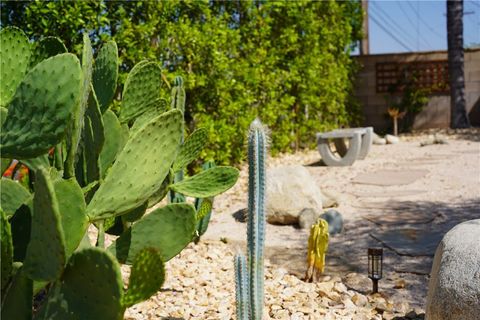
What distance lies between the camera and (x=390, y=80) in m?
14.1

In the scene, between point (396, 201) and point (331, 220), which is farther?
point (396, 201)

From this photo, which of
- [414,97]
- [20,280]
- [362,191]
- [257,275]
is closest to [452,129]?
[414,97]

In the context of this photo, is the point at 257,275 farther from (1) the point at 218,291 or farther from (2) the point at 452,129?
(2) the point at 452,129

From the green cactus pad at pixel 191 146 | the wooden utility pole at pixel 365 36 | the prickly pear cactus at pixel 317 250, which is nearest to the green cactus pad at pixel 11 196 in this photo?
the green cactus pad at pixel 191 146

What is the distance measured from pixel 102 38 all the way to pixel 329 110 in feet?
21.9

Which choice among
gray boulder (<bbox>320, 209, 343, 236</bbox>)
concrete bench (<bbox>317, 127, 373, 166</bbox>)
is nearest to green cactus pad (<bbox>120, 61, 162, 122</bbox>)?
gray boulder (<bbox>320, 209, 343, 236</bbox>)

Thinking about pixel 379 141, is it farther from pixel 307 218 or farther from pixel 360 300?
pixel 360 300

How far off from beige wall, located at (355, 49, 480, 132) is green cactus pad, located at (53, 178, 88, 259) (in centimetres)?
1270

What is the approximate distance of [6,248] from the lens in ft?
4.89

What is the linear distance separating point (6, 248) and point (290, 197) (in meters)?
3.60

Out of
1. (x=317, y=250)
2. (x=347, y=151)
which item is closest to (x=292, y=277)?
(x=317, y=250)

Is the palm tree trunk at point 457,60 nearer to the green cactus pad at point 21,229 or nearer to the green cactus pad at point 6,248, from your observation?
the green cactus pad at point 21,229

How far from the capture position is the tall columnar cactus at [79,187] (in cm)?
142

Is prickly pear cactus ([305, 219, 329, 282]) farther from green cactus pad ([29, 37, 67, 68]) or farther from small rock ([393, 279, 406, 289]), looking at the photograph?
green cactus pad ([29, 37, 67, 68])
